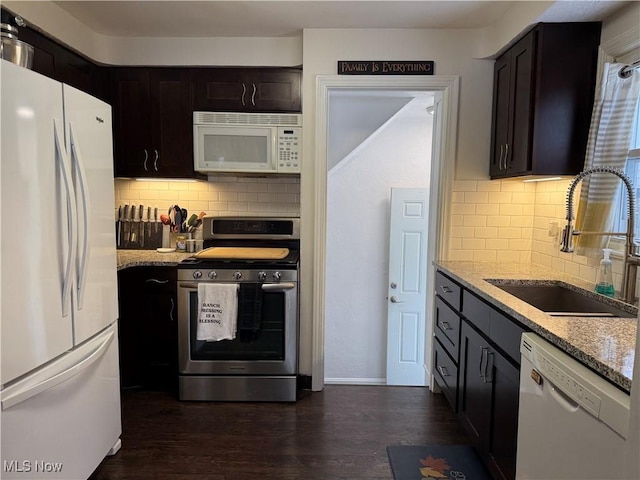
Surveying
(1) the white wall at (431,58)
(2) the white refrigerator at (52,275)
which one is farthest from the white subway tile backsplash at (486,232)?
(2) the white refrigerator at (52,275)

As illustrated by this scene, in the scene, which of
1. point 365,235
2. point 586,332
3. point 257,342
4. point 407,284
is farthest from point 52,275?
point 407,284

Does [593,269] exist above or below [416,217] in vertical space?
below

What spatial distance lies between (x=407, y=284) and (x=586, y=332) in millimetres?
2647

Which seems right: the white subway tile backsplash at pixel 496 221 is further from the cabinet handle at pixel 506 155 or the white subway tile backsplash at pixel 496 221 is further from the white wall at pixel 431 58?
the cabinet handle at pixel 506 155

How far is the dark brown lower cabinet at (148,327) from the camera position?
275cm

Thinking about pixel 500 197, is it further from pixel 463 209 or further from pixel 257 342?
pixel 257 342

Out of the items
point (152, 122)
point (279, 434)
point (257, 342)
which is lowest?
point (279, 434)

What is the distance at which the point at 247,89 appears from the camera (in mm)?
2881

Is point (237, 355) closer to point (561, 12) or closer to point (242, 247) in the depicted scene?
point (242, 247)

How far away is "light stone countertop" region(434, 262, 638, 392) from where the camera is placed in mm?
1104

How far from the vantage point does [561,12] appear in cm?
200

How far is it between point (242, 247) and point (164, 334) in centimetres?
82

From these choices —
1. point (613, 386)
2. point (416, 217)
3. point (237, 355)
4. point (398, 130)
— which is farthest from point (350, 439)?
point (398, 130)

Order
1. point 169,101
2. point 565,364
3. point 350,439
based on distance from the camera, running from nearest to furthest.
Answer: point 565,364, point 350,439, point 169,101
